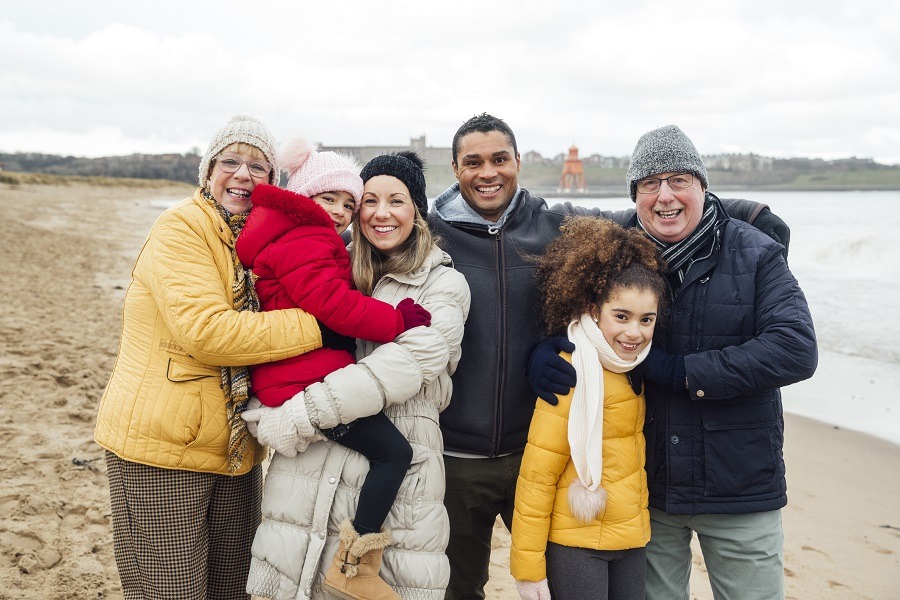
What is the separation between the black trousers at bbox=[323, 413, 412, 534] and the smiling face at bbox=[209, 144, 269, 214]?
912 mm

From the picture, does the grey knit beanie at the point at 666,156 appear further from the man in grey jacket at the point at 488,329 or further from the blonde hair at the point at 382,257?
the blonde hair at the point at 382,257

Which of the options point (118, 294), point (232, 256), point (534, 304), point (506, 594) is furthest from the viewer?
point (118, 294)

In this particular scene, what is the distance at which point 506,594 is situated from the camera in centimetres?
361

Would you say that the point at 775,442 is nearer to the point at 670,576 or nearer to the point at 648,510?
the point at 648,510

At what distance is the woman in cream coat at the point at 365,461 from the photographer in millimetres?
2143

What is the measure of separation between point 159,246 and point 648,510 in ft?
6.75

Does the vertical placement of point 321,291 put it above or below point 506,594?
above

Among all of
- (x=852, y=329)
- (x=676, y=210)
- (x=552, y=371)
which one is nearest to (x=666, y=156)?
(x=676, y=210)

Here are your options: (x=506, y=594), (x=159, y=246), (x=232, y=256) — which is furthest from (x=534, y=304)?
(x=506, y=594)

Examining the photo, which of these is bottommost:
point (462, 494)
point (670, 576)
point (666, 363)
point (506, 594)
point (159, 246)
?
point (506, 594)

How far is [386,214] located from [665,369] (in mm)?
1184

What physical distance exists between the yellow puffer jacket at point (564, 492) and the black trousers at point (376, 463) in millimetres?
475

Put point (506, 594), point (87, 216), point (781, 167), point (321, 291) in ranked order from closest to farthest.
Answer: point (321, 291), point (506, 594), point (87, 216), point (781, 167)

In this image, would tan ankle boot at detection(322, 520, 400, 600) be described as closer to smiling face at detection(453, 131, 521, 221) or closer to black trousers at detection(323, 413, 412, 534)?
black trousers at detection(323, 413, 412, 534)
